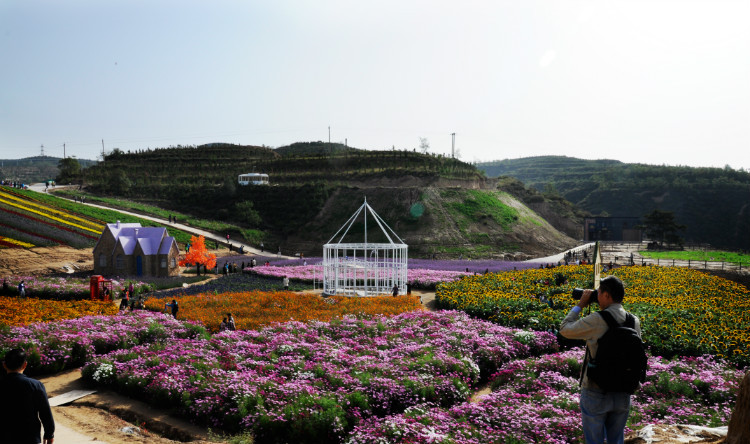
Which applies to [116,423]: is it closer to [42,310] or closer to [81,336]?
[81,336]

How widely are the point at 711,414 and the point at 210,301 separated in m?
22.0

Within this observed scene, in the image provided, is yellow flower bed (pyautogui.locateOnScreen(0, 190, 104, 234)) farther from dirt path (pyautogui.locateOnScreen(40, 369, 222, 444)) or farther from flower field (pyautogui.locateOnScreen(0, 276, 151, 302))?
dirt path (pyautogui.locateOnScreen(40, 369, 222, 444))

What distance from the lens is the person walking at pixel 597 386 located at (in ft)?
19.4

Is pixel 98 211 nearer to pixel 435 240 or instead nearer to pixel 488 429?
pixel 435 240

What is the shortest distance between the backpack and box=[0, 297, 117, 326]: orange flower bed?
828 inches

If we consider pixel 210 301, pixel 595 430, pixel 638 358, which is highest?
pixel 638 358

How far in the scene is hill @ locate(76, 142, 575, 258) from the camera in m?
61.1

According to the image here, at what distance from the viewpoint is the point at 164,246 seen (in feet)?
128

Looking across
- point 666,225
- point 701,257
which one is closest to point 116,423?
point 701,257

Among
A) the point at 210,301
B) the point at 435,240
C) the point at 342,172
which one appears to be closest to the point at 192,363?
the point at 210,301

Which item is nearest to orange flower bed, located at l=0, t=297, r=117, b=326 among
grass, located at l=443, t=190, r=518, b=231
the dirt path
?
the dirt path

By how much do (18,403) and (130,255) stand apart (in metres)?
34.7

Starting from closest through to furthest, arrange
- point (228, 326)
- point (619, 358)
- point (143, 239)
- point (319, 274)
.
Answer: point (619, 358) < point (228, 326) < point (143, 239) < point (319, 274)

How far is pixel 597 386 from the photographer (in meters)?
6.00
